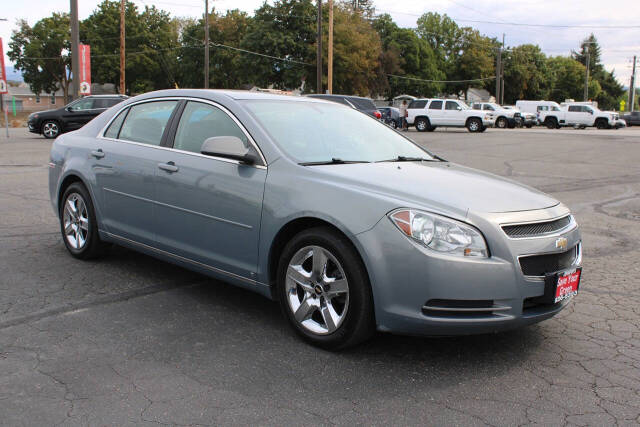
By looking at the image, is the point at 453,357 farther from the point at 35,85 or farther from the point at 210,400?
the point at 35,85

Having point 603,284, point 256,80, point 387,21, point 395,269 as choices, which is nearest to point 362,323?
point 395,269

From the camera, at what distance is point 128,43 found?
72.3 m

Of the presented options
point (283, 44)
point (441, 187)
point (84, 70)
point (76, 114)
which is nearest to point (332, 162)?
point (441, 187)

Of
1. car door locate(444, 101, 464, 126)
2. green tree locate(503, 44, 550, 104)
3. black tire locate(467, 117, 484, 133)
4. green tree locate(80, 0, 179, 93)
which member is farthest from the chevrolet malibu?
green tree locate(503, 44, 550, 104)

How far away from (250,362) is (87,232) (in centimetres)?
275

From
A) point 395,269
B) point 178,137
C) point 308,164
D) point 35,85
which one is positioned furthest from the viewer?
point 35,85

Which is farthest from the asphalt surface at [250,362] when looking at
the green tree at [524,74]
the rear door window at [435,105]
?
the green tree at [524,74]

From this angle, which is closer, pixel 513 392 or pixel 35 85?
pixel 513 392

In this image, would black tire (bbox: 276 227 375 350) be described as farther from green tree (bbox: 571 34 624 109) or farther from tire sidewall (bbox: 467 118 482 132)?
green tree (bbox: 571 34 624 109)

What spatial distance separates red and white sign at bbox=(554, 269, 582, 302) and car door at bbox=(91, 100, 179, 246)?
Result: 293 cm

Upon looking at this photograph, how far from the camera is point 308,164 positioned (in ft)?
13.1

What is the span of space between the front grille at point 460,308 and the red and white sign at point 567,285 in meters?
0.42

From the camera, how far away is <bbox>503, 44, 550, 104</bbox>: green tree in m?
93.0

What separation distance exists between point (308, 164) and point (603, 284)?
116 inches
